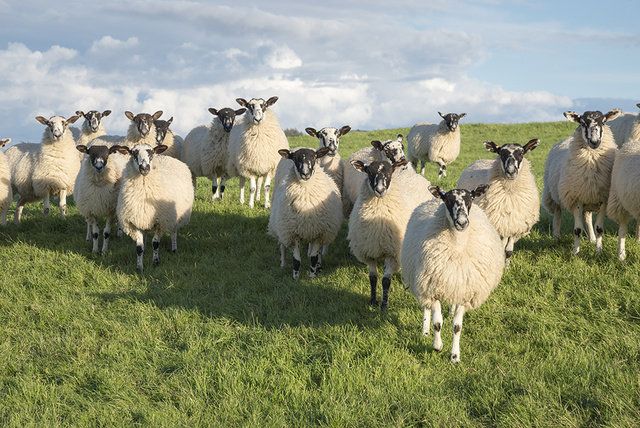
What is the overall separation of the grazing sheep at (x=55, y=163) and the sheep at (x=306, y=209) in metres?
6.38

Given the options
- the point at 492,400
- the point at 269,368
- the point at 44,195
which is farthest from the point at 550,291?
the point at 44,195

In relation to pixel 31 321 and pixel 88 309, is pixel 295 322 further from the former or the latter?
pixel 31 321

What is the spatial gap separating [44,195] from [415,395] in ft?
35.8

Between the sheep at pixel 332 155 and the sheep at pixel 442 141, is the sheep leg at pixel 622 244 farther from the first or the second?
the sheep at pixel 442 141

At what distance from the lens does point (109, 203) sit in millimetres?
11305

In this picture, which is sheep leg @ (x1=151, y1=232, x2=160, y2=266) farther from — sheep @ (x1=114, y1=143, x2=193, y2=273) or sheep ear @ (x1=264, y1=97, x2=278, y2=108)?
sheep ear @ (x1=264, y1=97, x2=278, y2=108)

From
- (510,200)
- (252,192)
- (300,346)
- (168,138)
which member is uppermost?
(168,138)

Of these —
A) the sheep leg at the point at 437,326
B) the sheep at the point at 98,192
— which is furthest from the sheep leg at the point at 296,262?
the sheep at the point at 98,192

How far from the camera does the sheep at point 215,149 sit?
15070 mm

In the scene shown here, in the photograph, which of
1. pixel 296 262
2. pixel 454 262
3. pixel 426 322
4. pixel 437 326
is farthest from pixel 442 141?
pixel 437 326

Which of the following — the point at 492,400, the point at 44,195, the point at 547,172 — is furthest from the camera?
the point at 44,195

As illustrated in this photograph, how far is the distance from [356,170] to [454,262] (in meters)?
4.79

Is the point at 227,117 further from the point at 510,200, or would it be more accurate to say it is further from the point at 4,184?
the point at 510,200

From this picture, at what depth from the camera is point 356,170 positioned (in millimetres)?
11086
